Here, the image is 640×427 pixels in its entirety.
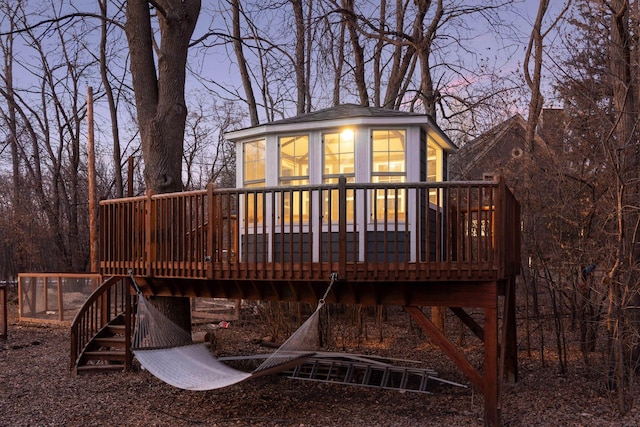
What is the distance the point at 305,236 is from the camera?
764 centimetres

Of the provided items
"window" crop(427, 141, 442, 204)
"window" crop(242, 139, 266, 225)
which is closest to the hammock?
"window" crop(242, 139, 266, 225)

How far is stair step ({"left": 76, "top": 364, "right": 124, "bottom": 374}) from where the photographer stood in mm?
8125

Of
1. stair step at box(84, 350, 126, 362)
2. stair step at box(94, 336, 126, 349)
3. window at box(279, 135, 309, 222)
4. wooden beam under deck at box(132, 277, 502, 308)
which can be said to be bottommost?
stair step at box(84, 350, 126, 362)

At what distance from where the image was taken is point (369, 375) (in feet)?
25.6

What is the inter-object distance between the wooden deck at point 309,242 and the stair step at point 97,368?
1.34 metres

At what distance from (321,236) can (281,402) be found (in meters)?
2.28

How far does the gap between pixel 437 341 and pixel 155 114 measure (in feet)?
18.7

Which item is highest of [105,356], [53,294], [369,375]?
[53,294]

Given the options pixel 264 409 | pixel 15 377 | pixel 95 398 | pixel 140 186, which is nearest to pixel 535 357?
pixel 264 409

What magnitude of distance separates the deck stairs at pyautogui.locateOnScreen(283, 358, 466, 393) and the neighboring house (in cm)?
297

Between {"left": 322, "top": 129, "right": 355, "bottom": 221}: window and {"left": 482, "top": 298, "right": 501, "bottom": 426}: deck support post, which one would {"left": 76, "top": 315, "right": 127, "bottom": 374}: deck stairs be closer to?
{"left": 322, "top": 129, "right": 355, "bottom": 221}: window

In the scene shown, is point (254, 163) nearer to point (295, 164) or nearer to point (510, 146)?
point (295, 164)

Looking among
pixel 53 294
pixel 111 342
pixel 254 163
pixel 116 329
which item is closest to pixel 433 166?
pixel 254 163

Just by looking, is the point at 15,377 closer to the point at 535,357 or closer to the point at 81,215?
the point at 535,357
